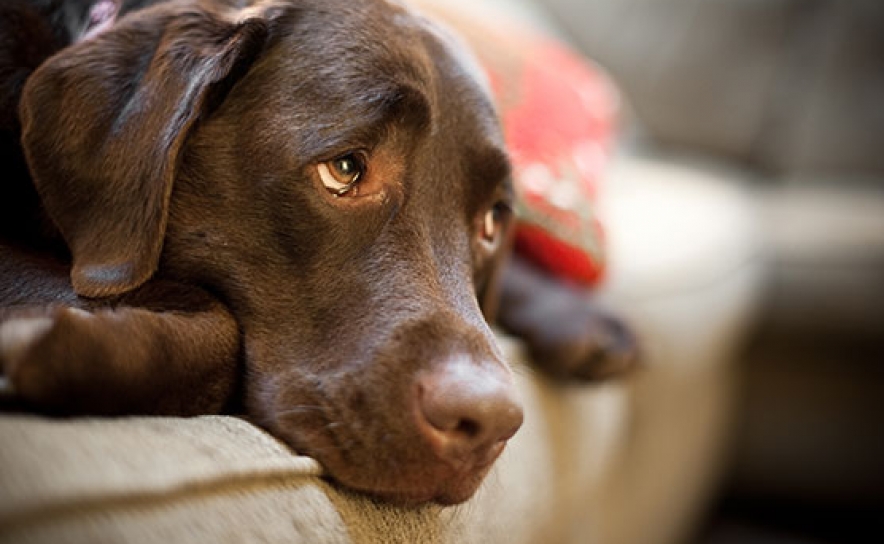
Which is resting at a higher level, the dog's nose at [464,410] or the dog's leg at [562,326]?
the dog's nose at [464,410]

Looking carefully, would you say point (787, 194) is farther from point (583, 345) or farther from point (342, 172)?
point (342, 172)

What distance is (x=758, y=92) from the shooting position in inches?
164

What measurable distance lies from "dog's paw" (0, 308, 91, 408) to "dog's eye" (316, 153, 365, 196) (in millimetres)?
459

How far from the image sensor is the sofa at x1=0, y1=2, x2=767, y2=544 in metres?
0.85

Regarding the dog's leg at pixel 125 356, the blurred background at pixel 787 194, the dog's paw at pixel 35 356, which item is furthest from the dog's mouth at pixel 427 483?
the blurred background at pixel 787 194

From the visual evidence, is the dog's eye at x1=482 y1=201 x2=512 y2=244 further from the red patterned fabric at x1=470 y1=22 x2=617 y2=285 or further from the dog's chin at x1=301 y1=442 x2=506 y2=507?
the dog's chin at x1=301 y1=442 x2=506 y2=507

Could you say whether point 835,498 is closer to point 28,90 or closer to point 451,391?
point 451,391

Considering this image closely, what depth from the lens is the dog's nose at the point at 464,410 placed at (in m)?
1.16

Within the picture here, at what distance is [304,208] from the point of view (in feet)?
4.44

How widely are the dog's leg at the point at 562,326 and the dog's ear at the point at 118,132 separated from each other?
797mm

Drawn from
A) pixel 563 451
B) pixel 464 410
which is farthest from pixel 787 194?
pixel 464 410

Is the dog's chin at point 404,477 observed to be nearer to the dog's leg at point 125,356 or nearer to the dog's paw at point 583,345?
the dog's leg at point 125,356

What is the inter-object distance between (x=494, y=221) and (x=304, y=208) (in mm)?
442

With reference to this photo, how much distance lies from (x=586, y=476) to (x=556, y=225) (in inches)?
20.6
